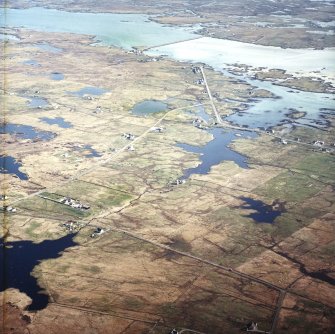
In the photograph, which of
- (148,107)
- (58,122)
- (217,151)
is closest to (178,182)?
(217,151)

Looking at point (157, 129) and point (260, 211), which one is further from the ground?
point (157, 129)

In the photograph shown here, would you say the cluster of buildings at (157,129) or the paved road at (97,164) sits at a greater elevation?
the cluster of buildings at (157,129)

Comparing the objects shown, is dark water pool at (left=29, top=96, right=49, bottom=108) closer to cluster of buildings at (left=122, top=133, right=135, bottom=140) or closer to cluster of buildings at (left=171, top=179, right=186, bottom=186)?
cluster of buildings at (left=122, top=133, right=135, bottom=140)

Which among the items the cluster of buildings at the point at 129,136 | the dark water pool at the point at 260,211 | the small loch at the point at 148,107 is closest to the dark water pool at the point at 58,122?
the cluster of buildings at the point at 129,136

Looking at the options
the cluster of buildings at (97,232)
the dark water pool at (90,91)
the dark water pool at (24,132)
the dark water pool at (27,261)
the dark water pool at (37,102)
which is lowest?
the dark water pool at (27,261)

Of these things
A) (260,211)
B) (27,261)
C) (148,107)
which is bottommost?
(27,261)

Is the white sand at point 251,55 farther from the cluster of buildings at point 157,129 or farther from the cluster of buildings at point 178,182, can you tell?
the cluster of buildings at point 178,182

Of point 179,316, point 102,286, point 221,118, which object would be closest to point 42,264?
point 102,286

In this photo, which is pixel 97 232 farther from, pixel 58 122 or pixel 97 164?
pixel 58 122

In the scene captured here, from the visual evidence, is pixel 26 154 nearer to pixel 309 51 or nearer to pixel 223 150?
pixel 223 150
